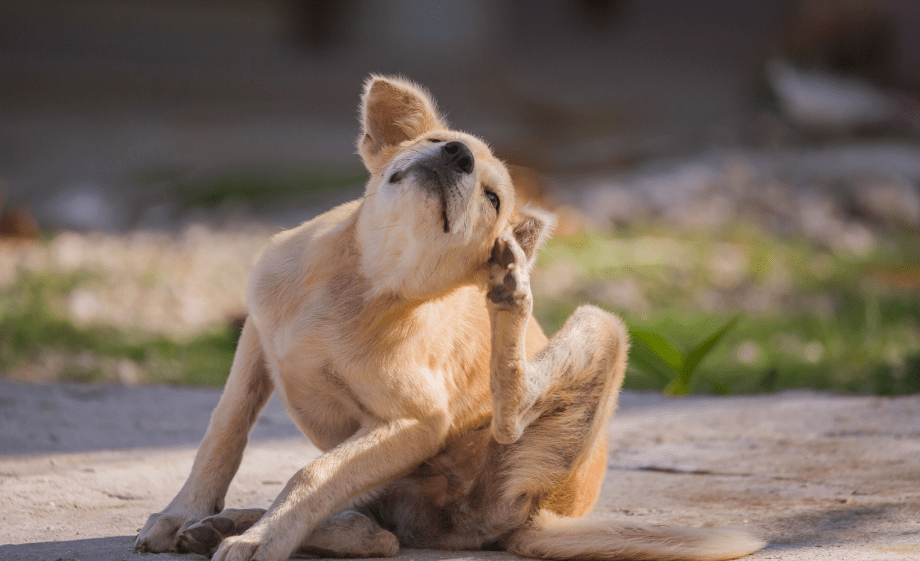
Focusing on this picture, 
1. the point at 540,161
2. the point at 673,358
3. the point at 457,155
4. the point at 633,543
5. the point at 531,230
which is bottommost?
the point at 540,161

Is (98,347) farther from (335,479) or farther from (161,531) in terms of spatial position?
(335,479)

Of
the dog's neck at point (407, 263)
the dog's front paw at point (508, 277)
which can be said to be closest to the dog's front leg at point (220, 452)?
the dog's neck at point (407, 263)

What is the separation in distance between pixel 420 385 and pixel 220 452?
70 cm

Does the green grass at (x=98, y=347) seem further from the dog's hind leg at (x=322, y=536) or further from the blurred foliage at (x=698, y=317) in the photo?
the dog's hind leg at (x=322, y=536)

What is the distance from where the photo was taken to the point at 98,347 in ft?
17.3

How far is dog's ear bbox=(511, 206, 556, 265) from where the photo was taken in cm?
268

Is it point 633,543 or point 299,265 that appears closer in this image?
point 633,543

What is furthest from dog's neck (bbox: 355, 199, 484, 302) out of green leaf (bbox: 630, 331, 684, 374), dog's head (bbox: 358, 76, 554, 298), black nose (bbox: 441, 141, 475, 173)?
green leaf (bbox: 630, 331, 684, 374)

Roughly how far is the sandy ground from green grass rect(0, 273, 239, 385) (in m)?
0.38

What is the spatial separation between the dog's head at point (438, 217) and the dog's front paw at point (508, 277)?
88mm

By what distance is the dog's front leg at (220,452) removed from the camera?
8.02 ft

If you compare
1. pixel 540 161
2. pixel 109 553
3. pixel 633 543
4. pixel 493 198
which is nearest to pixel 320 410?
pixel 109 553

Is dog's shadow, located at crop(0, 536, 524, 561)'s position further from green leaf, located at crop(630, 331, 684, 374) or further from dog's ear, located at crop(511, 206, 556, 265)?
green leaf, located at crop(630, 331, 684, 374)

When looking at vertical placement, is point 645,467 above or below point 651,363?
above
